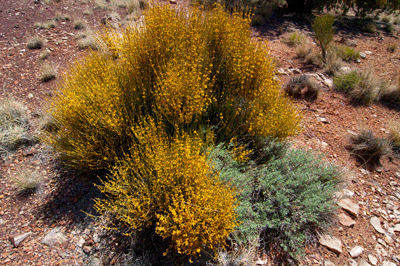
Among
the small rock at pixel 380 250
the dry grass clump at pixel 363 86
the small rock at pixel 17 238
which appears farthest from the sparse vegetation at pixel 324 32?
the small rock at pixel 17 238

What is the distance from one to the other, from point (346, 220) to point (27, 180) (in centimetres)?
382

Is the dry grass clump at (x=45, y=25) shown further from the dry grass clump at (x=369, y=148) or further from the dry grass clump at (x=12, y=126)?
the dry grass clump at (x=369, y=148)

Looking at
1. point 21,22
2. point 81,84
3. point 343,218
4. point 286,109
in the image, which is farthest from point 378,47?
point 21,22

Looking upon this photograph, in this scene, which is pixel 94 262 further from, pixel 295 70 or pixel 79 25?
pixel 79 25

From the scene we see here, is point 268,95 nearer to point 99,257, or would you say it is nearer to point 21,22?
point 99,257

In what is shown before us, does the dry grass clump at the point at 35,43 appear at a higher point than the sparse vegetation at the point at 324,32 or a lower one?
lower

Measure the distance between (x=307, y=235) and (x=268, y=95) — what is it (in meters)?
1.68

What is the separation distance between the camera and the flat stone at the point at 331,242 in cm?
240

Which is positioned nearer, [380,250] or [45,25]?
[380,250]

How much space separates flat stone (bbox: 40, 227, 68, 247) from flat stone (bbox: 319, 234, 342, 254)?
106 inches

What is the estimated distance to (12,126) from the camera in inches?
130

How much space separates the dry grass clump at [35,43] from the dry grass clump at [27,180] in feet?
11.6

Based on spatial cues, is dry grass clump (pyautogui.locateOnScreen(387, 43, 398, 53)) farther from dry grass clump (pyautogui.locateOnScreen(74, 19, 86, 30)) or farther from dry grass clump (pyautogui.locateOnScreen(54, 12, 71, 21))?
dry grass clump (pyautogui.locateOnScreen(54, 12, 71, 21))

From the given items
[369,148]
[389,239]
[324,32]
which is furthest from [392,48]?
[389,239]
